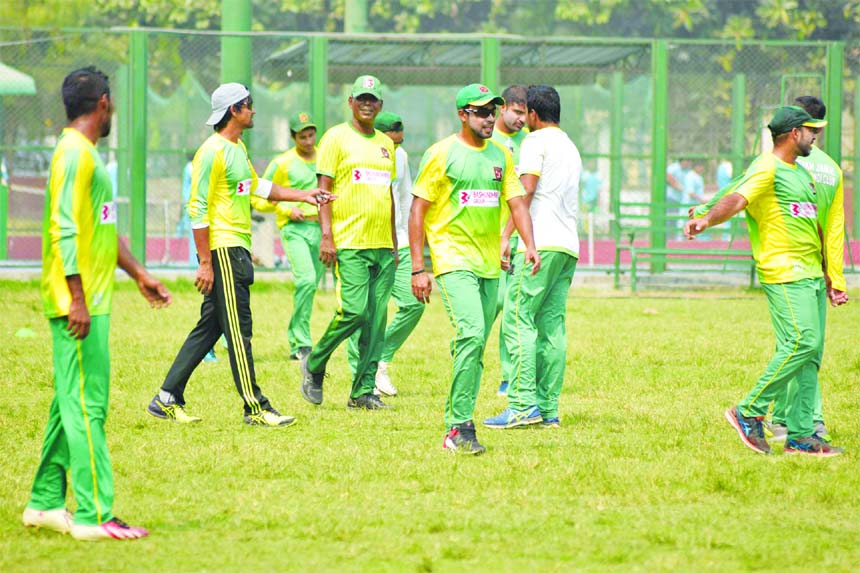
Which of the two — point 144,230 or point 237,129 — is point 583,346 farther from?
point 144,230

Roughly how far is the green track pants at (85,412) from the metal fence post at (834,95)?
1683 centimetres

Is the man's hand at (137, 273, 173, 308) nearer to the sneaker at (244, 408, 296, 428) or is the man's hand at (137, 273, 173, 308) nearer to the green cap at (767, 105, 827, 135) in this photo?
the sneaker at (244, 408, 296, 428)

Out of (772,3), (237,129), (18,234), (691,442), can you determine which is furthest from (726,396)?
(772,3)

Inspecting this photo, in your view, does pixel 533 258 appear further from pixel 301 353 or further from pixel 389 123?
pixel 301 353

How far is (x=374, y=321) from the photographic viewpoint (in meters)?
10.0

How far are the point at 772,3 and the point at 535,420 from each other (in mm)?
29354

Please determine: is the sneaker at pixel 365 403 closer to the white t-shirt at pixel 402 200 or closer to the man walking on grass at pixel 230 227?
the man walking on grass at pixel 230 227

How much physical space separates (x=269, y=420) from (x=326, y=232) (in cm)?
129

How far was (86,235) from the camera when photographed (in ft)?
20.4

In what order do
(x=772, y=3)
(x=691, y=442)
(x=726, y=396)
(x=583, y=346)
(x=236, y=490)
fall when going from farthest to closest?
(x=772, y=3) < (x=583, y=346) < (x=726, y=396) < (x=691, y=442) < (x=236, y=490)

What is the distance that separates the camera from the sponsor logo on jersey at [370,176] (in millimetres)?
9828

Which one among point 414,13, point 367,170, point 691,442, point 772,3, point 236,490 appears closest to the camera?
point 236,490

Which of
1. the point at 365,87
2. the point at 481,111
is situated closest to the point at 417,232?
the point at 481,111

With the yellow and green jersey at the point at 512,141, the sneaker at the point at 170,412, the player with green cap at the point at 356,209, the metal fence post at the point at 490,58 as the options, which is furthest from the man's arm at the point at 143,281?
the metal fence post at the point at 490,58
